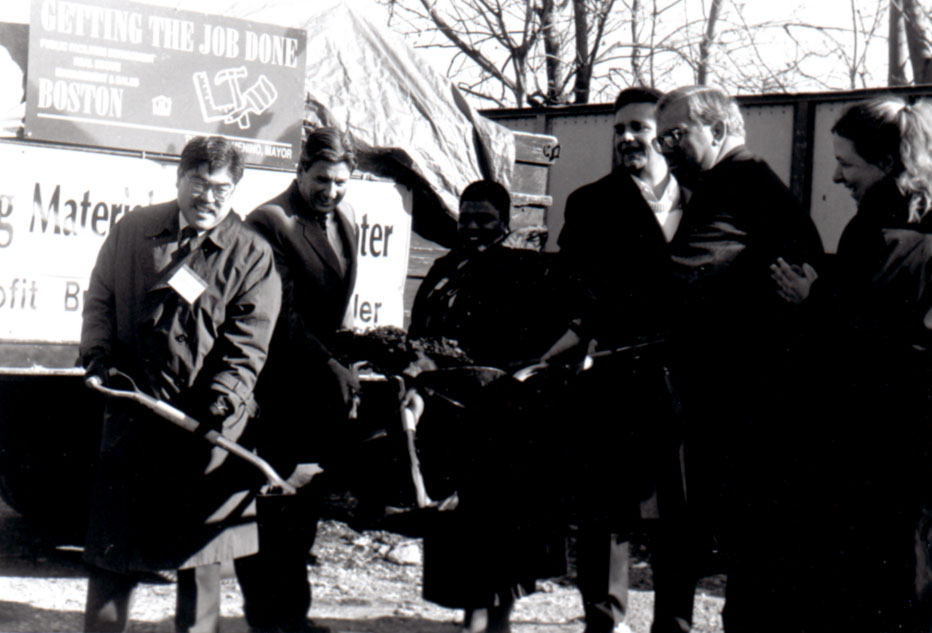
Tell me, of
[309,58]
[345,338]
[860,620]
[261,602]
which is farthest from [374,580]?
[860,620]

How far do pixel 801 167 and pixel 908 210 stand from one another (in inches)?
171

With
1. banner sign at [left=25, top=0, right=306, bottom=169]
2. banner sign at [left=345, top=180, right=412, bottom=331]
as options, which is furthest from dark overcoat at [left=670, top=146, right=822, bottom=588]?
banner sign at [left=25, top=0, right=306, bottom=169]

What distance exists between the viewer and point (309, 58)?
18.2 ft

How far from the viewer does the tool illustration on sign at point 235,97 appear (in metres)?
5.08

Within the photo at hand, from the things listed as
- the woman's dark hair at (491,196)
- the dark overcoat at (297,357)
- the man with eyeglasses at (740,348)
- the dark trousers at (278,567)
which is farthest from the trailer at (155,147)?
the man with eyeglasses at (740,348)

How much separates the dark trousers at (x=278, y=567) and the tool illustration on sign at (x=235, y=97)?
1.72 m

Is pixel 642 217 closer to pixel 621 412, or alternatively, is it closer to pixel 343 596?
pixel 621 412

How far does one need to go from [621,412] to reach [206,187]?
1499 mm

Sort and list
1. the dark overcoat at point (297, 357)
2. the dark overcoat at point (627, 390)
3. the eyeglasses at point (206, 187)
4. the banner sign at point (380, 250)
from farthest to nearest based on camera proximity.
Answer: the banner sign at point (380, 250), the dark overcoat at point (297, 357), the dark overcoat at point (627, 390), the eyeglasses at point (206, 187)

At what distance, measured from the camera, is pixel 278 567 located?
435 centimetres

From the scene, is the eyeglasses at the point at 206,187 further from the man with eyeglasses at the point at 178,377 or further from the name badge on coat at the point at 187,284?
the name badge on coat at the point at 187,284

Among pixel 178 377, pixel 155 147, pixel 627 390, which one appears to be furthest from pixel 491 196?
pixel 155 147

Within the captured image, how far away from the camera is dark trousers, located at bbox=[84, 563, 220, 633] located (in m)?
3.69

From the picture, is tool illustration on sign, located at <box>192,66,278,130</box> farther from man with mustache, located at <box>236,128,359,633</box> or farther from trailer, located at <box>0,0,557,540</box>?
man with mustache, located at <box>236,128,359,633</box>
